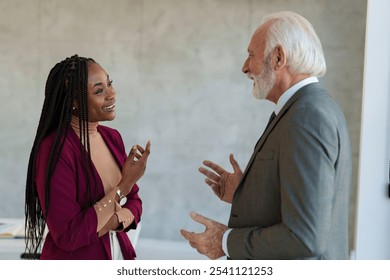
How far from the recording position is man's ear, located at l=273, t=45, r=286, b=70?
54.6 inches

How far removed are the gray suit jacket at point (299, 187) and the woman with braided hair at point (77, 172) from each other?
35 cm

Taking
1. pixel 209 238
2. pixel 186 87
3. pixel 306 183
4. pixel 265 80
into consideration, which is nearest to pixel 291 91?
pixel 265 80

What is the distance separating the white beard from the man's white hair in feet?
0.15

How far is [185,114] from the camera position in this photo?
3.78m

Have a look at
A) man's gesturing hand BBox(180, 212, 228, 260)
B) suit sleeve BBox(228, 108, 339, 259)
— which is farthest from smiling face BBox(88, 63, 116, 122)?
suit sleeve BBox(228, 108, 339, 259)

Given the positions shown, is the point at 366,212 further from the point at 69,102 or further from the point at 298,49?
the point at 69,102

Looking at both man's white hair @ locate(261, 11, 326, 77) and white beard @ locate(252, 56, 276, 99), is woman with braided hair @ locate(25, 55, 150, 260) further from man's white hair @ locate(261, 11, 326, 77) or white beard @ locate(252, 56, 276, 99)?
man's white hair @ locate(261, 11, 326, 77)

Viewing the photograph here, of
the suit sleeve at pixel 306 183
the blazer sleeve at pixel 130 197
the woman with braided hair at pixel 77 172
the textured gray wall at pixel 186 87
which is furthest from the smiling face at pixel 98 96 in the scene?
the textured gray wall at pixel 186 87

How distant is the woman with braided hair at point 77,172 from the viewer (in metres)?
1.46

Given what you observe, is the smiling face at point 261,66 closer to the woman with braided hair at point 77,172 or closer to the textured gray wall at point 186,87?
the woman with braided hair at point 77,172

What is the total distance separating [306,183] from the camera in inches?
49.5

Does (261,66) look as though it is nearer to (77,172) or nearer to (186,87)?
(77,172)

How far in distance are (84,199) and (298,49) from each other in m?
0.68

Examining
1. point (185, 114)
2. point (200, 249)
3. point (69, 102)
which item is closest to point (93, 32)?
point (185, 114)
